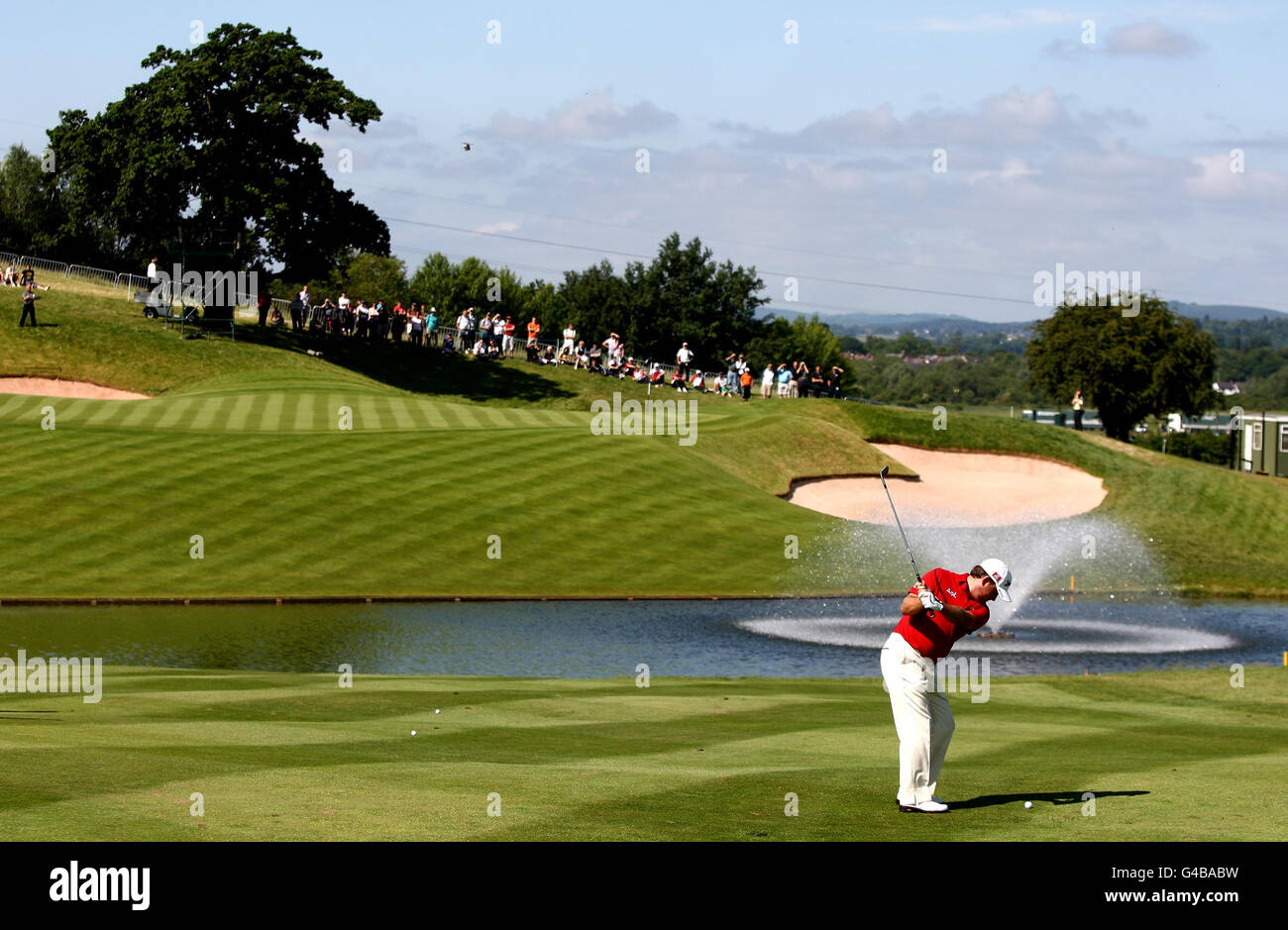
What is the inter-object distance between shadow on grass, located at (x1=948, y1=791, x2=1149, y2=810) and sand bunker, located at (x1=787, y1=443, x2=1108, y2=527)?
1713 inches

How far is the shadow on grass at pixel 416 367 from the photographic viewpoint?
8138 centimetres

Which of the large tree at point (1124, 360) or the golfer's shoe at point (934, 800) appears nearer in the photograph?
the golfer's shoe at point (934, 800)

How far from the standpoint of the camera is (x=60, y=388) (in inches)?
2835

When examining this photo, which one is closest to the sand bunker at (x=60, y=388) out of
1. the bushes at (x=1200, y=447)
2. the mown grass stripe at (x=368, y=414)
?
the mown grass stripe at (x=368, y=414)

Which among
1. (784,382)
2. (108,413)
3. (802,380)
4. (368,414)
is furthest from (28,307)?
(802,380)

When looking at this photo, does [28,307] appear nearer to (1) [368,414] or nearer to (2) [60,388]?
(2) [60,388]

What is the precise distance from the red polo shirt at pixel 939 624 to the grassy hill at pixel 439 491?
2869 cm

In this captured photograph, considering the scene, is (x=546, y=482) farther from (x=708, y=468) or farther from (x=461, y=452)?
(x=708, y=468)

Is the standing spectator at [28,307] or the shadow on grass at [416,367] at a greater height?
the standing spectator at [28,307]

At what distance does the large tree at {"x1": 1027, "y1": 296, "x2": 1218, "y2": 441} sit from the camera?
118312mm

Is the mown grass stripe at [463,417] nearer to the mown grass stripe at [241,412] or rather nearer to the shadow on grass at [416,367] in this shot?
the mown grass stripe at [241,412]

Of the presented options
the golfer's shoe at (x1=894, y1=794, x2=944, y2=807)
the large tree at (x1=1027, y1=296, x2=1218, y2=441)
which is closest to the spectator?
the large tree at (x1=1027, y1=296, x2=1218, y2=441)

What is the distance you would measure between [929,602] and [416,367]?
2902 inches
